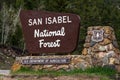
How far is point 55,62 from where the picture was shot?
15.1 m

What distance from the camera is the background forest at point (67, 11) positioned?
2430 centimetres

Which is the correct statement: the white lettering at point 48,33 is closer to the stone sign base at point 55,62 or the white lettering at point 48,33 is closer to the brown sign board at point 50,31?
the brown sign board at point 50,31

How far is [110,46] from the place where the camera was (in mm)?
14609

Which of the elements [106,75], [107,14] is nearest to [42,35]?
[106,75]

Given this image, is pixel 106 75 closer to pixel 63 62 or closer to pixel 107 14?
pixel 63 62

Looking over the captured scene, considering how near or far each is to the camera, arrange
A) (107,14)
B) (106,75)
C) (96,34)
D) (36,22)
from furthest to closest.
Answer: (107,14), (36,22), (96,34), (106,75)

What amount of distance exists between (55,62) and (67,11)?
11167 mm

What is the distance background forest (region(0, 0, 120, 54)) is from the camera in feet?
79.7

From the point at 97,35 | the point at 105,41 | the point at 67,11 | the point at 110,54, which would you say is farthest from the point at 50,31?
the point at 67,11

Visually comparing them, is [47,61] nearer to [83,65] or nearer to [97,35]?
[83,65]

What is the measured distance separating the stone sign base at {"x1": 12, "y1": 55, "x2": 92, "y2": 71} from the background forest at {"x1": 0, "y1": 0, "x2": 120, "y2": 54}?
270 inches

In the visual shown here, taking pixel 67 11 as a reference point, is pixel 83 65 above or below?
above

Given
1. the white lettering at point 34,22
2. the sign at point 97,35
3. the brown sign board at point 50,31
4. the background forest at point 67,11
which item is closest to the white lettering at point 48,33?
the brown sign board at point 50,31

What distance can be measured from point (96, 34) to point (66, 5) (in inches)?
455
